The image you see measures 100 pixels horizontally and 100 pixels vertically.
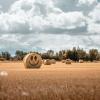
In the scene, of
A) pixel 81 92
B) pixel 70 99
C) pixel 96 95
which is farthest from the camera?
pixel 81 92

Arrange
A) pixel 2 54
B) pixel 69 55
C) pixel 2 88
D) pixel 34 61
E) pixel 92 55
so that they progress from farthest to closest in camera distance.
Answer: pixel 2 54 < pixel 92 55 < pixel 69 55 < pixel 34 61 < pixel 2 88

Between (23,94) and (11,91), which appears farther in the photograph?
(11,91)

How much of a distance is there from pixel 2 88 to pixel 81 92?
277 centimetres

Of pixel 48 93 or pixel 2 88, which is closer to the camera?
pixel 48 93

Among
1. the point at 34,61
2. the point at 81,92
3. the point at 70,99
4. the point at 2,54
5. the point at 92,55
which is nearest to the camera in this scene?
the point at 70,99

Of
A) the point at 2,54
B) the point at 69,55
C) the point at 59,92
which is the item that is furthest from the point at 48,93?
the point at 2,54

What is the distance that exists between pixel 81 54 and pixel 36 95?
441 ft

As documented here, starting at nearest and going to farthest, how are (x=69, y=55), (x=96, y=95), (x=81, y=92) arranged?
(x=96, y=95) → (x=81, y=92) → (x=69, y=55)

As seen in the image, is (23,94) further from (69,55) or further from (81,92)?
(69,55)

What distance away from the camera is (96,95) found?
1081 centimetres

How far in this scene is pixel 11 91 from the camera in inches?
460

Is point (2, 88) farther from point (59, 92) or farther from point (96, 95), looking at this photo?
point (96, 95)

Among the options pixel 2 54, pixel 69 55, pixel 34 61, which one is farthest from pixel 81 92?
pixel 2 54

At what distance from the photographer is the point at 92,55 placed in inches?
5817
